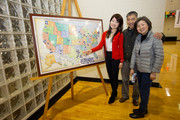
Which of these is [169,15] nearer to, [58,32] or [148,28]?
[148,28]

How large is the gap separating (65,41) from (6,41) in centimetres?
63

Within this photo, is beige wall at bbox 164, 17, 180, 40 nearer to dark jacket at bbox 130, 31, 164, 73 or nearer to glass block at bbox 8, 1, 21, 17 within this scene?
dark jacket at bbox 130, 31, 164, 73

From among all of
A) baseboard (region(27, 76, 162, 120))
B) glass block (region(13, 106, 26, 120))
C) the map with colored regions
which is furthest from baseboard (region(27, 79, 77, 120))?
the map with colored regions

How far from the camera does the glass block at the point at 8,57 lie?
1.14 meters

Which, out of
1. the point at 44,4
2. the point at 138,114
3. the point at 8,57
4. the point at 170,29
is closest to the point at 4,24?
the point at 8,57

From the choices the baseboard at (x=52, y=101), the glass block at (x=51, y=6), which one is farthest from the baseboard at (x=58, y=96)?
the glass block at (x=51, y=6)

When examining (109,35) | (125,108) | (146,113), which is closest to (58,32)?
(109,35)

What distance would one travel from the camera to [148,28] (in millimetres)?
1285

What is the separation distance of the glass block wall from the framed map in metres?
0.28

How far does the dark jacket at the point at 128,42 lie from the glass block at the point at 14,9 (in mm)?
1441

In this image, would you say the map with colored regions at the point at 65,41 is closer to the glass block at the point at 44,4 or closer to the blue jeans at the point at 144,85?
the glass block at the point at 44,4

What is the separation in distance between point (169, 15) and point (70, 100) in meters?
11.3

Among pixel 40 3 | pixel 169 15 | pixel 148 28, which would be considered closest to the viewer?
pixel 148 28

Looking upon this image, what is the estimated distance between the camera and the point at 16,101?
4.29 ft
